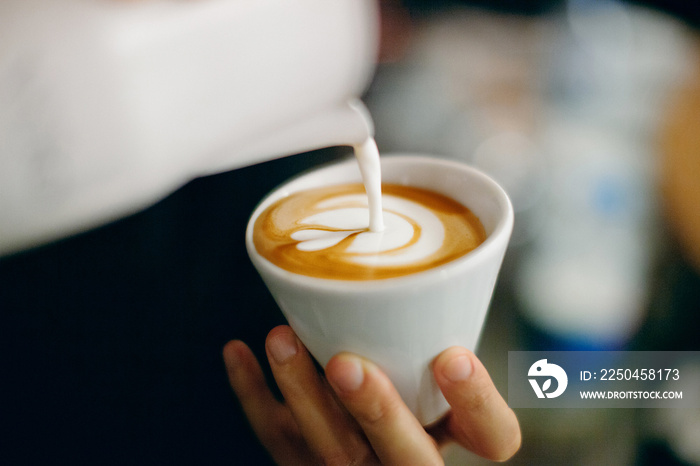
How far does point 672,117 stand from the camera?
2.19ft

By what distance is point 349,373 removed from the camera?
390 mm

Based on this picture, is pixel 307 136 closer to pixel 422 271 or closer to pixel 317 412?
pixel 422 271

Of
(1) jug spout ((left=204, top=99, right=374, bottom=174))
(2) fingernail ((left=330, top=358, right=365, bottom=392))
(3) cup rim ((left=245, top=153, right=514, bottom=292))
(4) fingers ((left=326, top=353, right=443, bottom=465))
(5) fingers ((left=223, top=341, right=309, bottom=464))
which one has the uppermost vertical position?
(1) jug spout ((left=204, top=99, right=374, bottom=174))

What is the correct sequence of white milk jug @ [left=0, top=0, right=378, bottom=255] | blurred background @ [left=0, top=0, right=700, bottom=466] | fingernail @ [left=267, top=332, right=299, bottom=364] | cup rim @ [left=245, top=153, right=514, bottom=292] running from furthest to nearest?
1. blurred background @ [left=0, top=0, right=700, bottom=466]
2. fingernail @ [left=267, top=332, right=299, bottom=364]
3. cup rim @ [left=245, top=153, right=514, bottom=292]
4. white milk jug @ [left=0, top=0, right=378, bottom=255]

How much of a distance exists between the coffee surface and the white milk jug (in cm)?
15

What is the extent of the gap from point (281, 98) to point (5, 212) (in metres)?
0.16

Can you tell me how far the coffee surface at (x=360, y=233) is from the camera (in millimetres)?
417

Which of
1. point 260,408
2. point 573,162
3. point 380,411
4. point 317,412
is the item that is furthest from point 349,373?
point 573,162

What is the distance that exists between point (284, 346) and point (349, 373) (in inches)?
4.2

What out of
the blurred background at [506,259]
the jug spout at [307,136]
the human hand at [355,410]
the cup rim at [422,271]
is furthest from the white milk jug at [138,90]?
the blurred background at [506,259]

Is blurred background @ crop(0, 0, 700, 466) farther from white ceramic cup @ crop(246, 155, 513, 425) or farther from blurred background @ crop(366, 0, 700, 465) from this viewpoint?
white ceramic cup @ crop(246, 155, 513, 425)

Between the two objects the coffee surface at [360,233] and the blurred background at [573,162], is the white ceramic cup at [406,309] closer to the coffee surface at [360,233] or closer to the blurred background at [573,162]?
the coffee surface at [360,233]

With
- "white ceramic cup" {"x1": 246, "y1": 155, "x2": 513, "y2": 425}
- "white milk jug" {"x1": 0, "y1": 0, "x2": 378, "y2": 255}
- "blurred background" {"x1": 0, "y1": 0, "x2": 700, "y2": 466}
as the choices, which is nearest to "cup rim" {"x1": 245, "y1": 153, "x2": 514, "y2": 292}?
"white ceramic cup" {"x1": 246, "y1": 155, "x2": 513, "y2": 425}

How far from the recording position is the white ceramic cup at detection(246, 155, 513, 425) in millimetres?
349
